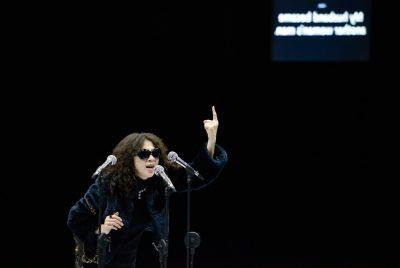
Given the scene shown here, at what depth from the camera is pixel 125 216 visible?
3113mm

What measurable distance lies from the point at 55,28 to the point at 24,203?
1430 mm

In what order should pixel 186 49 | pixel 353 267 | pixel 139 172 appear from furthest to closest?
pixel 186 49 < pixel 353 267 < pixel 139 172

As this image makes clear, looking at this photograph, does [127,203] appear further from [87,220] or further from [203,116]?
[203,116]

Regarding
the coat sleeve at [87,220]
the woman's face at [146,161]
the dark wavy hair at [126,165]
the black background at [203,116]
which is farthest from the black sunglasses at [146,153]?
the black background at [203,116]

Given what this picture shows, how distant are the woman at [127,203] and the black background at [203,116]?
6.86 ft

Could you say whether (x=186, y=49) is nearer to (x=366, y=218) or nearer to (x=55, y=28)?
(x=55, y=28)

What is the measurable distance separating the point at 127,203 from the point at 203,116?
225cm

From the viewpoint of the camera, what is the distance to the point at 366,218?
5.45 metres

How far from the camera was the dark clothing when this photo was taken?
309 centimetres

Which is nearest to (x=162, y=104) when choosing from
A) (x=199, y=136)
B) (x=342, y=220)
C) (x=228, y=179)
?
(x=199, y=136)

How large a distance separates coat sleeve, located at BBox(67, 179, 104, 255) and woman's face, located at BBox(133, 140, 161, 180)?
0.72 ft

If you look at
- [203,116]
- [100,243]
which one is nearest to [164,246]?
[100,243]

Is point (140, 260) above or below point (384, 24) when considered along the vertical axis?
below

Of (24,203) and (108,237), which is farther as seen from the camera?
(24,203)
